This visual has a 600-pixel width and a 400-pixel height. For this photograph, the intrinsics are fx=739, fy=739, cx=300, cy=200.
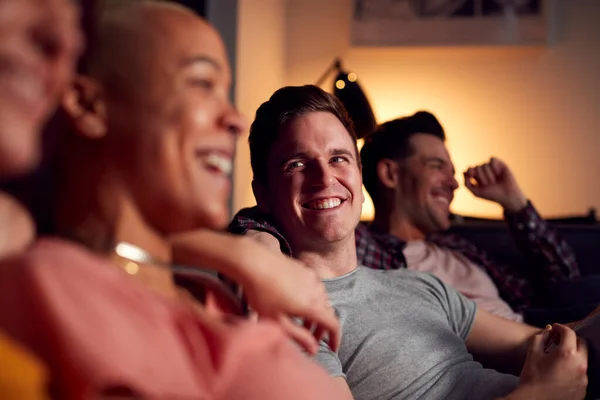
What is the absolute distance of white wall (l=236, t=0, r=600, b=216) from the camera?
353 centimetres

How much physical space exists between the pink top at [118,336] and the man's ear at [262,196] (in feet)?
2.70

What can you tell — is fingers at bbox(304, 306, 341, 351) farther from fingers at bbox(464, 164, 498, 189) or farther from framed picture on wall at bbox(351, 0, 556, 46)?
framed picture on wall at bbox(351, 0, 556, 46)

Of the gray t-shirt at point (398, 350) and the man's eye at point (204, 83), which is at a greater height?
the man's eye at point (204, 83)

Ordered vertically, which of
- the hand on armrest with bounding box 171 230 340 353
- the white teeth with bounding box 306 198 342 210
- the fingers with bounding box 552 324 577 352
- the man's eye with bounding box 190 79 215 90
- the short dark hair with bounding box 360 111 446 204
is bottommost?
the fingers with bounding box 552 324 577 352

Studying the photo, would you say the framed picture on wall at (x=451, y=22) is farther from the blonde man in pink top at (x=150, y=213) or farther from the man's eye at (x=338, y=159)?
the blonde man in pink top at (x=150, y=213)

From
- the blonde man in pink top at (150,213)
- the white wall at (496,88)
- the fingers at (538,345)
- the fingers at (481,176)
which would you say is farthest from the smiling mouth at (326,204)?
the white wall at (496,88)

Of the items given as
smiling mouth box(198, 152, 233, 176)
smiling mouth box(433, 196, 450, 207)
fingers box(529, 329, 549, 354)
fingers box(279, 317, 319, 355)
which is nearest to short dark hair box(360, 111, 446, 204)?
smiling mouth box(433, 196, 450, 207)

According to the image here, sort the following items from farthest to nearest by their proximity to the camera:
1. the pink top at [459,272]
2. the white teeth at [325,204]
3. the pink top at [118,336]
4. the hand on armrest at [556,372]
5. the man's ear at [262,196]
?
the pink top at [459,272] < the man's ear at [262,196] < the white teeth at [325,204] < the hand on armrest at [556,372] < the pink top at [118,336]

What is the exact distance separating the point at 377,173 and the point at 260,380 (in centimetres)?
162

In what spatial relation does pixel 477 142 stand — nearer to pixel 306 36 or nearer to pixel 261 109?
pixel 306 36

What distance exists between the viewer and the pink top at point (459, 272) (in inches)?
71.9

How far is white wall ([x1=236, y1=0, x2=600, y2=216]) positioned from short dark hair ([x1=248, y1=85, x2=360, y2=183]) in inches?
81.2

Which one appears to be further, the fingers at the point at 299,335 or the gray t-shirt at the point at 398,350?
the gray t-shirt at the point at 398,350

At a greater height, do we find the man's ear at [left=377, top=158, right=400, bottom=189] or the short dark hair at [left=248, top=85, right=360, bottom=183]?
the short dark hair at [left=248, top=85, right=360, bottom=183]
